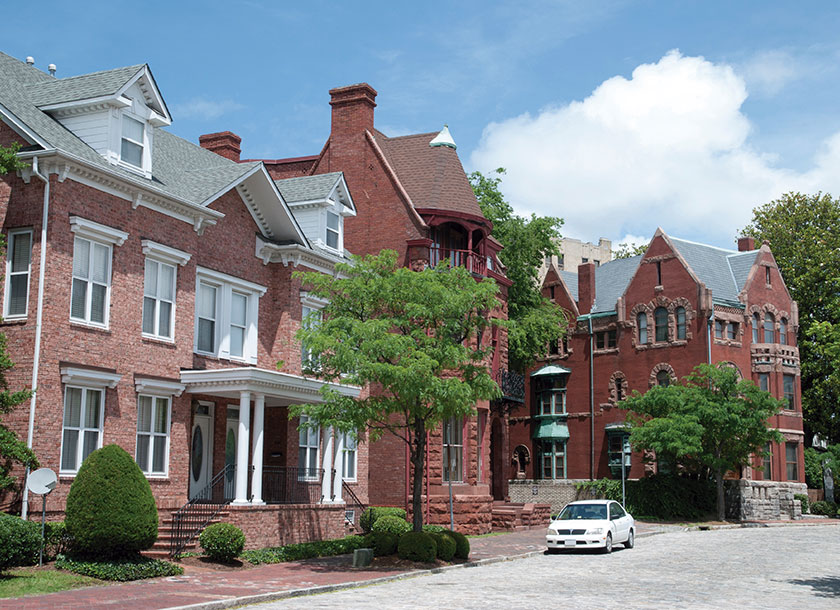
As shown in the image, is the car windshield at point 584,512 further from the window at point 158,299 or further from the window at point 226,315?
the window at point 158,299

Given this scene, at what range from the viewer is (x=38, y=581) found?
1742 cm

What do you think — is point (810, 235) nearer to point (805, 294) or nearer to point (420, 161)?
point (805, 294)

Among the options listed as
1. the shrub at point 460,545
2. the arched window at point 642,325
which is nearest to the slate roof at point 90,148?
the shrub at point 460,545

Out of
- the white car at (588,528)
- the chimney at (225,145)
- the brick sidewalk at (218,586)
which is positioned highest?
the chimney at (225,145)

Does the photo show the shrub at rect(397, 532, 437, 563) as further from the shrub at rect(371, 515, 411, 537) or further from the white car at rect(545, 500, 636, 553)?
the white car at rect(545, 500, 636, 553)

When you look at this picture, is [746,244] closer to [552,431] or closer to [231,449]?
[552,431]

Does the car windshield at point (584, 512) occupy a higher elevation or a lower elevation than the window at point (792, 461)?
lower

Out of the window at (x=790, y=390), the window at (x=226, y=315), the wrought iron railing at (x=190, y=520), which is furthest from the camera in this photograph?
the window at (x=790, y=390)

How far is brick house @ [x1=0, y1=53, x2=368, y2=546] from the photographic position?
21172 millimetres

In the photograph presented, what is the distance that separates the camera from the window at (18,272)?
21.3 meters

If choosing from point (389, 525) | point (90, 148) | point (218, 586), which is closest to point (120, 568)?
point (218, 586)

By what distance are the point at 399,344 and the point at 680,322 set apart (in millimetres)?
33642

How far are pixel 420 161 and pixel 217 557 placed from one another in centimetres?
2007

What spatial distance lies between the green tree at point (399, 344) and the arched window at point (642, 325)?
103ft
